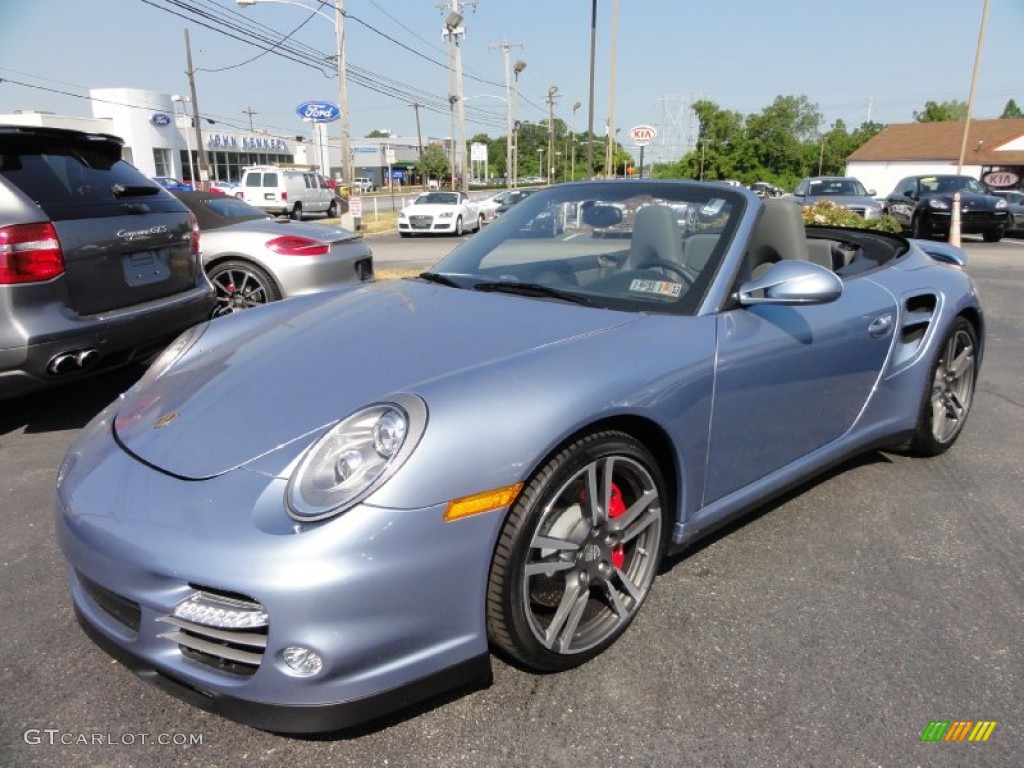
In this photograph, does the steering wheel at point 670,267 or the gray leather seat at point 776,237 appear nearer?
the steering wheel at point 670,267

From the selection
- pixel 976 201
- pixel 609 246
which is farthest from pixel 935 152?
pixel 609 246

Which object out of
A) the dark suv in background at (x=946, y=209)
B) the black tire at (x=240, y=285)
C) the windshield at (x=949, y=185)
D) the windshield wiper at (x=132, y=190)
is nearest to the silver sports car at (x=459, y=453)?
the windshield wiper at (x=132, y=190)

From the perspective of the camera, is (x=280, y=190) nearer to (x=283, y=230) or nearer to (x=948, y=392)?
(x=283, y=230)

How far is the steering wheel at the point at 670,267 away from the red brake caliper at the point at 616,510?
81 cm

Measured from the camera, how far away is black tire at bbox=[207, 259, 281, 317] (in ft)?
20.0

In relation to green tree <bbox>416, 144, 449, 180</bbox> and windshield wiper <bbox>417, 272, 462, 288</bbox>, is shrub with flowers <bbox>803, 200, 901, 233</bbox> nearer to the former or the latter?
A: windshield wiper <bbox>417, 272, 462, 288</bbox>

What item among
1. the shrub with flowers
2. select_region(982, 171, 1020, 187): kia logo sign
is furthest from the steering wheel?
select_region(982, 171, 1020, 187): kia logo sign

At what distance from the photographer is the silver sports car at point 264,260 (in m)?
6.02

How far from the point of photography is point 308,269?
6043 millimetres

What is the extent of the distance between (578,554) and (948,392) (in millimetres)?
2682

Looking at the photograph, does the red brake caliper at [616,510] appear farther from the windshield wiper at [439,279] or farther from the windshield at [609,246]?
the windshield wiper at [439,279]

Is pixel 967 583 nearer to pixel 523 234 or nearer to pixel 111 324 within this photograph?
pixel 523 234

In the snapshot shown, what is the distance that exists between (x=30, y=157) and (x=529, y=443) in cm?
364

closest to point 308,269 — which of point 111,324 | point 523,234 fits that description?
point 111,324
